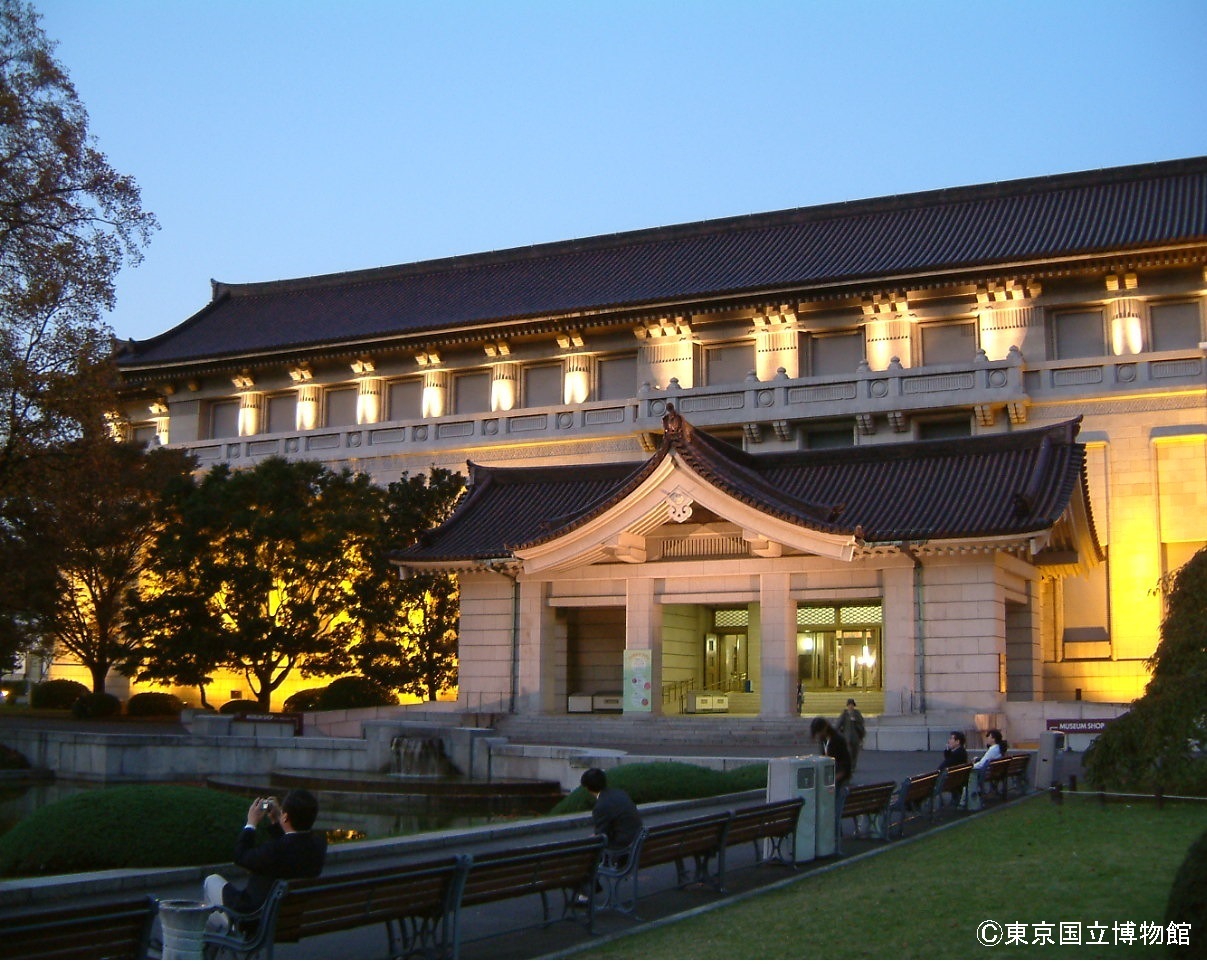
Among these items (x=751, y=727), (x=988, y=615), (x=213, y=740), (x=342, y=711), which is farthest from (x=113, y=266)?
(x=988, y=615)

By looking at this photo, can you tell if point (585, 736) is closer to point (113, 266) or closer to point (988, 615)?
point (988, 615)

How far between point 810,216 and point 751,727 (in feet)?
87.3

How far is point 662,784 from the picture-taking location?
19312 mm

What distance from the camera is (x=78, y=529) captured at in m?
32.4

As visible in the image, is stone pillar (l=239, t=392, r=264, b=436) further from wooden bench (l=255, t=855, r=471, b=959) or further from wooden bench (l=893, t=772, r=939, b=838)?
wooden bench (l=255, t=855, r=471, b=959)

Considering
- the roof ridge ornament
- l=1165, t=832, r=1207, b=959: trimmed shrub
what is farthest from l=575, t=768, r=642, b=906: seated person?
the roof ridge ornament

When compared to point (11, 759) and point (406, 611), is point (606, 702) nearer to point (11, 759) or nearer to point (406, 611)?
point (406, 611)

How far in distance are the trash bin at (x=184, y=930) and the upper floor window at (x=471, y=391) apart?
40639 mm

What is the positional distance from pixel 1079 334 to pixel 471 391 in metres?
21.5

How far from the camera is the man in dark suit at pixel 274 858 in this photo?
9.01 metres

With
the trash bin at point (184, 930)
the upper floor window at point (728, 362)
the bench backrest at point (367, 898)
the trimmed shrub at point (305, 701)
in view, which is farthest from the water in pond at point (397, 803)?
the upper floor window at point (728, 362)

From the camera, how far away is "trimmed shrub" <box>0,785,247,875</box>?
13.3 meters

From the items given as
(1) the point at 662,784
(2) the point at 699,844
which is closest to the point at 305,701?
(1) the point at 662,784

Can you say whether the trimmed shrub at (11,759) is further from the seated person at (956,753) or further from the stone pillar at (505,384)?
the stone pillar at (505,384)
